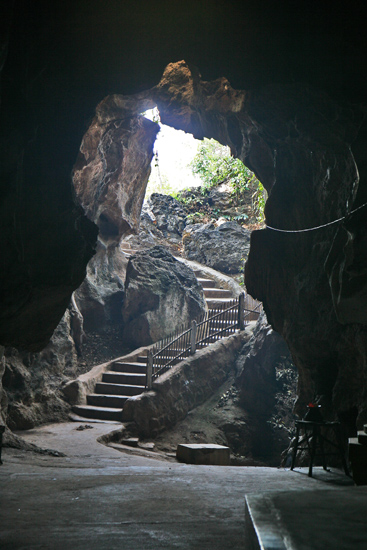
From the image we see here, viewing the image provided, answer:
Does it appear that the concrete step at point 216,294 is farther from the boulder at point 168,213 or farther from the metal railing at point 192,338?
the boulder at point 168,213

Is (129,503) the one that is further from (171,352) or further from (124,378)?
(171,352)

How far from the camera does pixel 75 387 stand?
12344mm

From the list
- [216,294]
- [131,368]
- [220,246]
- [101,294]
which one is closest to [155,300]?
[101,294]

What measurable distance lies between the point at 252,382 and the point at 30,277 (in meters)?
9.26

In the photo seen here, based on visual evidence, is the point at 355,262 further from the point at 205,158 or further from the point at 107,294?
the point at 205,158

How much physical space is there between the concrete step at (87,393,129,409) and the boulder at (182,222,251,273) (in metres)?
14.2

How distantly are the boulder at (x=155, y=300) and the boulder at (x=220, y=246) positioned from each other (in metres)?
7.50

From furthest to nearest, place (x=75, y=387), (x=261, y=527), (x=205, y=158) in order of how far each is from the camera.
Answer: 1. (x=205, y=158)
2. (x=75, y=387)
3. (x=261, y=527)

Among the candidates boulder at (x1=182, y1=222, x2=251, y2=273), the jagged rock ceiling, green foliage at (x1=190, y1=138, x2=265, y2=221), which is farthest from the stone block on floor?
green foliage at (x1=190, y1=138, x2=265, y2=221)

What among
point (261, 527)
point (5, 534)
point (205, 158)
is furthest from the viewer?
point (205, 158)

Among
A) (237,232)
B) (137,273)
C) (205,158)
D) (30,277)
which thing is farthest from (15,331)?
(205,158)

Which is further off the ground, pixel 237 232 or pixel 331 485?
pixel 237 232

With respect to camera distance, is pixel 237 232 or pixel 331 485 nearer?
pixel 331 485

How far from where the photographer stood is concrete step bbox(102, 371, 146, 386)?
13.2 meters
